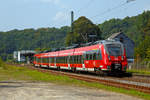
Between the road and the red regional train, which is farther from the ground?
the red regional train

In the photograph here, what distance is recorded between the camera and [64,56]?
3666 cm

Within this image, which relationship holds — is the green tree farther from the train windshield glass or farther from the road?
the road

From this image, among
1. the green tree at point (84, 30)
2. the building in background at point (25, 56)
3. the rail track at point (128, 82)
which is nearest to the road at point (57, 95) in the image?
the rail track at point (128, 82)

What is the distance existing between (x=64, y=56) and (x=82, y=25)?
1533 inches

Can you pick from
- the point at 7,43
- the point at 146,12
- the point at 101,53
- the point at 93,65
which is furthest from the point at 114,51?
the point at 7,43

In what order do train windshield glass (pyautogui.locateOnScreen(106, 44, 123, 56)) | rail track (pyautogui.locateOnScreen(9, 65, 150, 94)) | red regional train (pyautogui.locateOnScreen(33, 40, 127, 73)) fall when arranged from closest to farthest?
rail track (pyautogui.locateOnScreen(9, 65, 150, 94)) → red regional train (pyautogui.locateOnScreen(33, 40, 127, 73)) → train windshield glass (pyautogui.locateOnScreen(106, 44, 123, 56))

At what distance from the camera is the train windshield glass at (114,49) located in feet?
76.2

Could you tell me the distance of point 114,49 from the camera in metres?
23.6

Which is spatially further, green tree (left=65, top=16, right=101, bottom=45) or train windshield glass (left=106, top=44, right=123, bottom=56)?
green tree (left=65, top=16, right=101, bottom=45)

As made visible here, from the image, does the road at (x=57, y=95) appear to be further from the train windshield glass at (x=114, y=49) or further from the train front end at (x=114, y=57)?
the train windshield glass at (x=114, y=49)

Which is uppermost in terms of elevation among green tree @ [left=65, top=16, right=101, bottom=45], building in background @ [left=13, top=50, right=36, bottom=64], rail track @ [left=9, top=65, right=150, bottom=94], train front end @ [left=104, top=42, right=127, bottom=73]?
green tree @ [left=65, top=16, right=101, bottom=45]

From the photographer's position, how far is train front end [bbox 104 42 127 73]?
2270cm

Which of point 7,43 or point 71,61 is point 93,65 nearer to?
point 71,61

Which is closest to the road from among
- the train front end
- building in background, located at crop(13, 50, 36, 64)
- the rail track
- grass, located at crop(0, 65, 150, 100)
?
grass, located at crop(0, 65, 150, 100)
